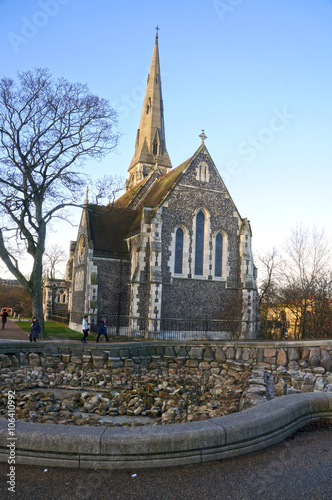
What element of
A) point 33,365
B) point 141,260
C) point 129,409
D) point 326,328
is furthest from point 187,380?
point 326,328

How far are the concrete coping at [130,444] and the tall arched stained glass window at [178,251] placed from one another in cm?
1849

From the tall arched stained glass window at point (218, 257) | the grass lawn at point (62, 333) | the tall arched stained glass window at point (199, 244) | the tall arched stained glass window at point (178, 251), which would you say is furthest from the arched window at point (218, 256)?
the grass lawn at point (62, 333)

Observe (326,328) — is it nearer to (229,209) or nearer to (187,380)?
(229,209)

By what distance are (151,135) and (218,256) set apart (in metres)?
23.2

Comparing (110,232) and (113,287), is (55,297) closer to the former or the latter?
(110,232)

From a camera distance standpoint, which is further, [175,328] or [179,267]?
[179,267]

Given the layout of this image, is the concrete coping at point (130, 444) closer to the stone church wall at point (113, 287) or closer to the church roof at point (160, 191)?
the church roof at point (160, 191)

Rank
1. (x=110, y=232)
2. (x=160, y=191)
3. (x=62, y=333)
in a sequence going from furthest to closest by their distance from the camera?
1. (x=110, y=232)
2. (x=160, y=191)
3. (x=62, y=333)

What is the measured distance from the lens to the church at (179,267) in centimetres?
2198

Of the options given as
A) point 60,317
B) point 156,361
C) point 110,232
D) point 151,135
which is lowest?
point 156,361

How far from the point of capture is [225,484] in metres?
3.73

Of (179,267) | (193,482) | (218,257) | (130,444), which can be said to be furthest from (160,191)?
(193,482)

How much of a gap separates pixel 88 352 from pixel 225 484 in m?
12.6

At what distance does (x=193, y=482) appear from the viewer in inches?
148
